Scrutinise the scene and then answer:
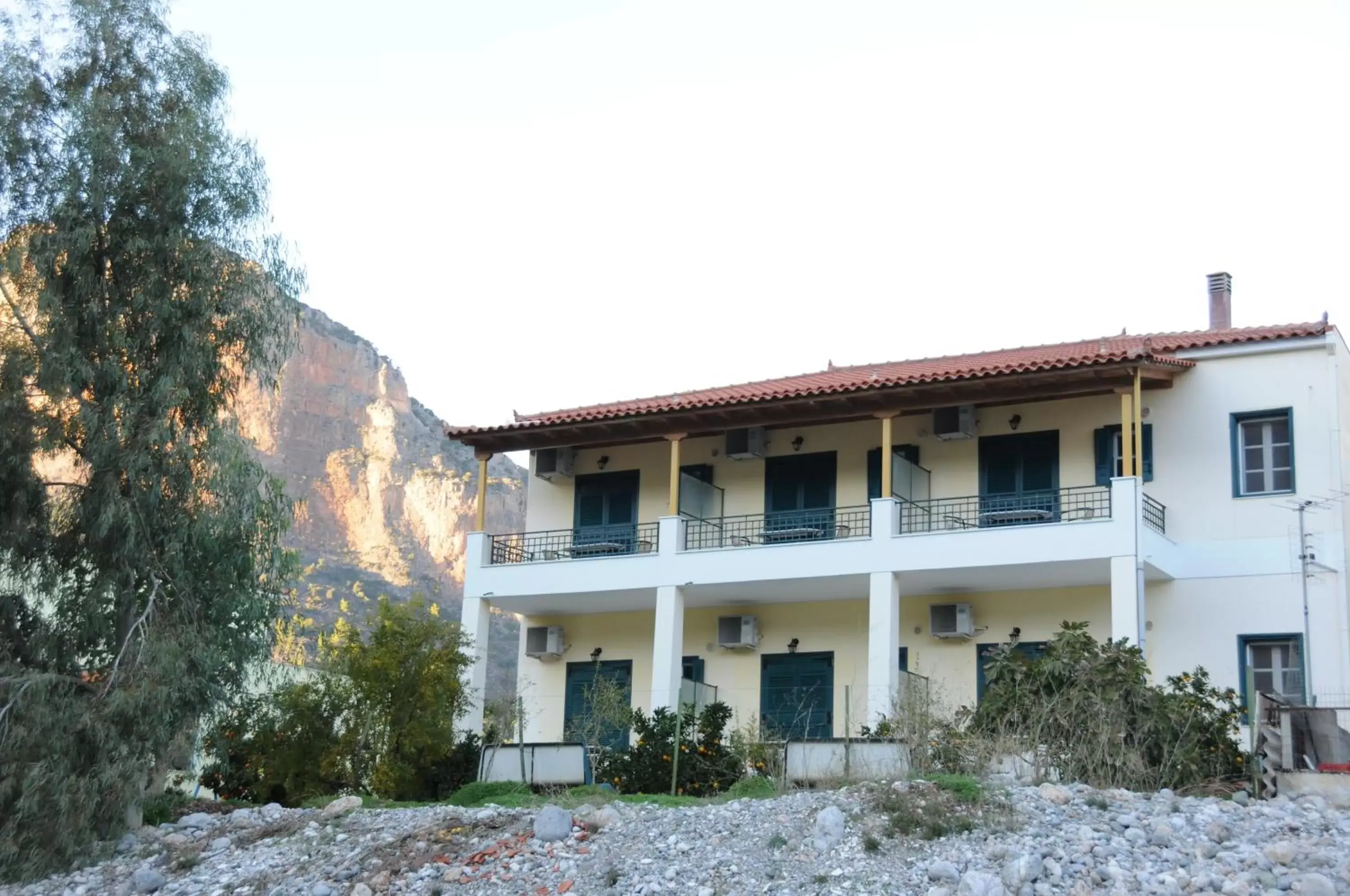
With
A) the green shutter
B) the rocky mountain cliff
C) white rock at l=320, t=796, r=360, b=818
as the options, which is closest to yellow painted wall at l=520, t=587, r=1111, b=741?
the green shutter

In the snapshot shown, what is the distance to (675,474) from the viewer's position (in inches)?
953

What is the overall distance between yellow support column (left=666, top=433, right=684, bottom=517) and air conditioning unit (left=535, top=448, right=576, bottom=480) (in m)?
2.83

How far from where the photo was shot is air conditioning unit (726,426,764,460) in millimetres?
24938

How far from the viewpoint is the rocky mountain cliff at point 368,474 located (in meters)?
76.5

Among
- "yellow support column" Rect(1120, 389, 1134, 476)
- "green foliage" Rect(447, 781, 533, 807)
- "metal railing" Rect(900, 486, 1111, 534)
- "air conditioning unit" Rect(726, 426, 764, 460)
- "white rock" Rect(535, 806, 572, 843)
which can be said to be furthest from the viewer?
"air conditioning unit" Rect(726, 426, 764, 460)

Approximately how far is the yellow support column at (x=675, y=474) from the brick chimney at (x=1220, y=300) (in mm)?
8415

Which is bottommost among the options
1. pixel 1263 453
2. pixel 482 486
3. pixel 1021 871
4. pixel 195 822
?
pixel 195 822

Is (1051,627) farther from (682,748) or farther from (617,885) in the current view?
(617,885)

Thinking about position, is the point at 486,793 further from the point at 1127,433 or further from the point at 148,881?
the point at 1127,433

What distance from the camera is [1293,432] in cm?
2181

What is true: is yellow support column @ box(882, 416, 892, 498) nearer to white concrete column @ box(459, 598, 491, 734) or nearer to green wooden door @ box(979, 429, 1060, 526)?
green wooden door @ box(979, 429, 1060, 526)

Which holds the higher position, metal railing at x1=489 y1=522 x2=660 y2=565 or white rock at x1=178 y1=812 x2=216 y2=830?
metal railing at x1=489 y1=522 x2=660 y2=565

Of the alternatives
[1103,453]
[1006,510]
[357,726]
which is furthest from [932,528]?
[357,726]

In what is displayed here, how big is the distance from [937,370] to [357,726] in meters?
10.1
